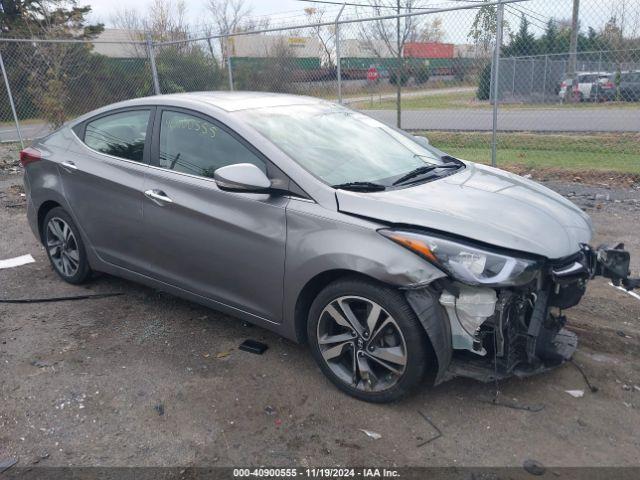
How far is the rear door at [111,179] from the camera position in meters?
4.08

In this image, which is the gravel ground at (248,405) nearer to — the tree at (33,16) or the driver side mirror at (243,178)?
the driver side mirror at (243,178)

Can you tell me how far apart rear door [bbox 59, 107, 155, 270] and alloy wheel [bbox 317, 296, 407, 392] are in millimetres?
1690

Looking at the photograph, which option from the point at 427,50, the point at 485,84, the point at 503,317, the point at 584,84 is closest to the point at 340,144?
the point at 503,317

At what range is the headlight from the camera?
2.76 meters

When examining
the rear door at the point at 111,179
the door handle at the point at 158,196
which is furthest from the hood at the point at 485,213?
the rear door at the point at 111,179

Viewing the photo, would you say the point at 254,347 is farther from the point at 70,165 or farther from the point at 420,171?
the point at 70,165

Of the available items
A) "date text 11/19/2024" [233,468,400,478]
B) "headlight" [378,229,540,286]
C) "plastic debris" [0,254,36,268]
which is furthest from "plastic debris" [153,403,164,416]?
"plastic debris" [0,254,36,268]

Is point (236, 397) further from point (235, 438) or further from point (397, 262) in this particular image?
point (397, 262)

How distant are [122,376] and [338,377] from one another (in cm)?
137

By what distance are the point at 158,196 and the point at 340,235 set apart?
1.48 meters

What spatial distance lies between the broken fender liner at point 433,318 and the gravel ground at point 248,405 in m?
0.45

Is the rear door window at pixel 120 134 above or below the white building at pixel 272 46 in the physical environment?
below

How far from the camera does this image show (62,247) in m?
4.88

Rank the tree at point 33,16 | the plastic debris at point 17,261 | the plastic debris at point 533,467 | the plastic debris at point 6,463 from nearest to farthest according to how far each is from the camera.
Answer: the plastic debris at point 533,467, the plastic debris at point 6,463, the plastic debris at point 17,261, the tree at point 33,16
